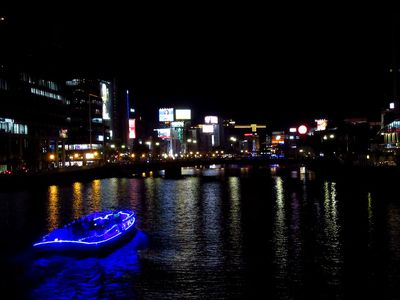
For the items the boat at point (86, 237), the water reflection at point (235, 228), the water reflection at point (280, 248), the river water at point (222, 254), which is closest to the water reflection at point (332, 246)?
the river water at point (222, 254)

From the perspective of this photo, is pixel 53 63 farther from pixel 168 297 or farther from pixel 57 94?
pixel 168 297

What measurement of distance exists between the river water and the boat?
59cm

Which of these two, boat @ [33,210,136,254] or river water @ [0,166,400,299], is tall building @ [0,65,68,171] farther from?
boat @ [33,210,136,254]

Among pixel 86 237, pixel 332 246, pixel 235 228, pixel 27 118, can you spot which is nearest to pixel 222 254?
pixel 332 246

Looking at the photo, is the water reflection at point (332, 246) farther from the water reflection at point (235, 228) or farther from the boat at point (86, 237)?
the boat at point (86, 237)

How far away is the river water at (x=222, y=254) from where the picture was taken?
1037 inches

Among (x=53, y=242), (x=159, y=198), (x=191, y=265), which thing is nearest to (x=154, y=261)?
(x=191, y=265)

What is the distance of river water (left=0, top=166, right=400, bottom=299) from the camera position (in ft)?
86.4

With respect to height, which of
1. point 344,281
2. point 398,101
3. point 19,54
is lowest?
point 344,281

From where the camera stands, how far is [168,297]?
81.6ft

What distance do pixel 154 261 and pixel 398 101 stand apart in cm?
12310

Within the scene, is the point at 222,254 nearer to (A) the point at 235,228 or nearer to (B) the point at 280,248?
(B) the point at 280,248

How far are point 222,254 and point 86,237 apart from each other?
804 cm

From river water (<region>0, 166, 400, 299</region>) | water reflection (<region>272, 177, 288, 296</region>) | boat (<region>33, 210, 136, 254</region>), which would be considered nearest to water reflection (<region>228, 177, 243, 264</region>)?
river water (<region>0, 166, 400, 299</region>)
